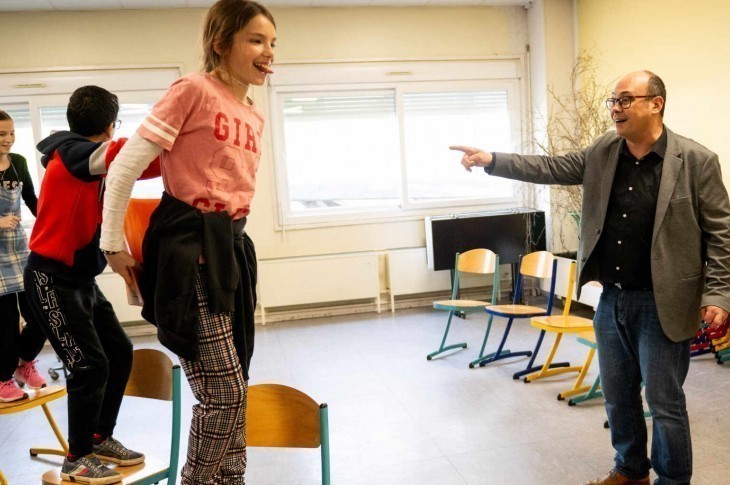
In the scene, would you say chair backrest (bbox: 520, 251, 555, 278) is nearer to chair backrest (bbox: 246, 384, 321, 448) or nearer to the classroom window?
chair backrest (bbox: 246, 384, 321, 448)

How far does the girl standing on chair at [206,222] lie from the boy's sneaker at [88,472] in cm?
47

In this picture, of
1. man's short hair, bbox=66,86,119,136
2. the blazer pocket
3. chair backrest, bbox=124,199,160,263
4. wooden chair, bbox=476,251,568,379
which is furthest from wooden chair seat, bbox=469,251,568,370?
chair backrest, bbox=124,199,160,263

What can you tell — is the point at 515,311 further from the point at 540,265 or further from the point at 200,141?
the point at 200,141

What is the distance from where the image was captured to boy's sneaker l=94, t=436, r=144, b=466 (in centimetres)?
189

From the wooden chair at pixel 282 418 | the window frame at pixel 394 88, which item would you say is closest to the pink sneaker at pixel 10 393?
the wooden chair at pixel 282 418

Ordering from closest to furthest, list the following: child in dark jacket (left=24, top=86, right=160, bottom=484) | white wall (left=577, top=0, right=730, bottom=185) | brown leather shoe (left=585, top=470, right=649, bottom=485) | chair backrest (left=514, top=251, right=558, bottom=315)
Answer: child in dark jacket (left=24, top=86, right=160, bottom=484) < brown leather shoe (left=585, top=470, right=649, bottom=485) < chair backrest (left=514, top=251, right=558, bottom=315) < white wall (left=577, top=0, right=730, bottom=185)

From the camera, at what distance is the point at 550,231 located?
6.18 meters

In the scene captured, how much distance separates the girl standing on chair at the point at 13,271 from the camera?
266 centimetres

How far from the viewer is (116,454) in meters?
1.91

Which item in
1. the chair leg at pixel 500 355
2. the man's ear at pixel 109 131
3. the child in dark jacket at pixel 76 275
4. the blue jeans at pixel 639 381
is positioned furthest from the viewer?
the chair leg at pixel 500 355

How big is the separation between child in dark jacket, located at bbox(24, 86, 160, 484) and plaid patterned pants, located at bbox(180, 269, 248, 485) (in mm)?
522

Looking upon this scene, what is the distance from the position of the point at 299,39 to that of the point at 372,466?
4.25 m

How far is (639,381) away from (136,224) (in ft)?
5.90

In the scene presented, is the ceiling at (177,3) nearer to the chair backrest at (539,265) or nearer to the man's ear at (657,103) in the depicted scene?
the chair backrest at (539,265)
